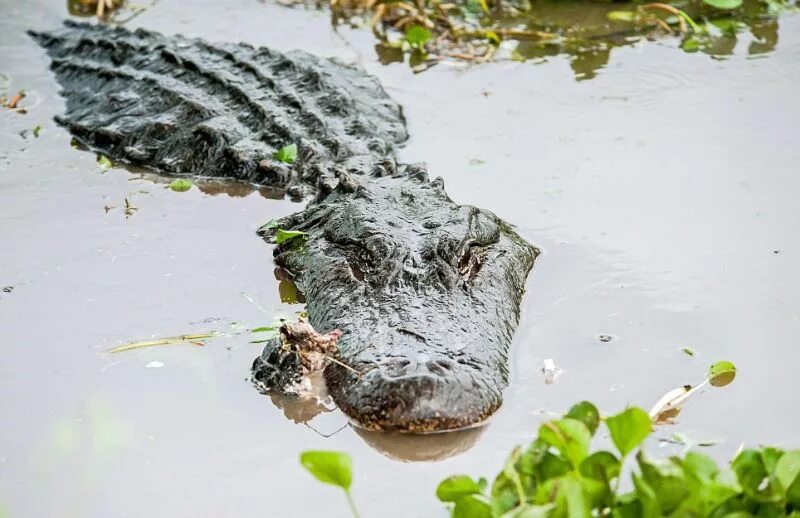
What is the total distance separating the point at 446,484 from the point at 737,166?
3.90m

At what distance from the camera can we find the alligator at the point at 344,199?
12.8 feet

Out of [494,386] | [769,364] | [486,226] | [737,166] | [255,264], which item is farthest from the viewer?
[737,166]

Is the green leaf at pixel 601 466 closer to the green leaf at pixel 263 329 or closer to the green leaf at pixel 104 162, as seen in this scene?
the green leaf at pixel 263 329

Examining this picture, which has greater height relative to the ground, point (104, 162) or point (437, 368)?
point (437, 368)

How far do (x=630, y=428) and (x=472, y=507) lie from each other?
1.71 feet

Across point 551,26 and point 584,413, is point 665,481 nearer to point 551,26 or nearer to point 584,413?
point 584,413

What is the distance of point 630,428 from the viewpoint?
2.96m

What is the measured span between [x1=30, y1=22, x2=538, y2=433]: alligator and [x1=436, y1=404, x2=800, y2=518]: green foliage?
666mm

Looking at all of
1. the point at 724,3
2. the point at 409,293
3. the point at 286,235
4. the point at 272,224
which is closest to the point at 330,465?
the point at 409,293

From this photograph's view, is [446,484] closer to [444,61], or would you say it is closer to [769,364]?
[769,364]

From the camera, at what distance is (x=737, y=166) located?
6320 mm

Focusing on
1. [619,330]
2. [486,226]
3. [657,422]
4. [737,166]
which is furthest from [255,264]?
[737,166]

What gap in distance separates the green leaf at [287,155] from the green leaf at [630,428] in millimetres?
3844

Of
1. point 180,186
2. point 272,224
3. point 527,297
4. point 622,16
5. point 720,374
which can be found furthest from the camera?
point 622,16
